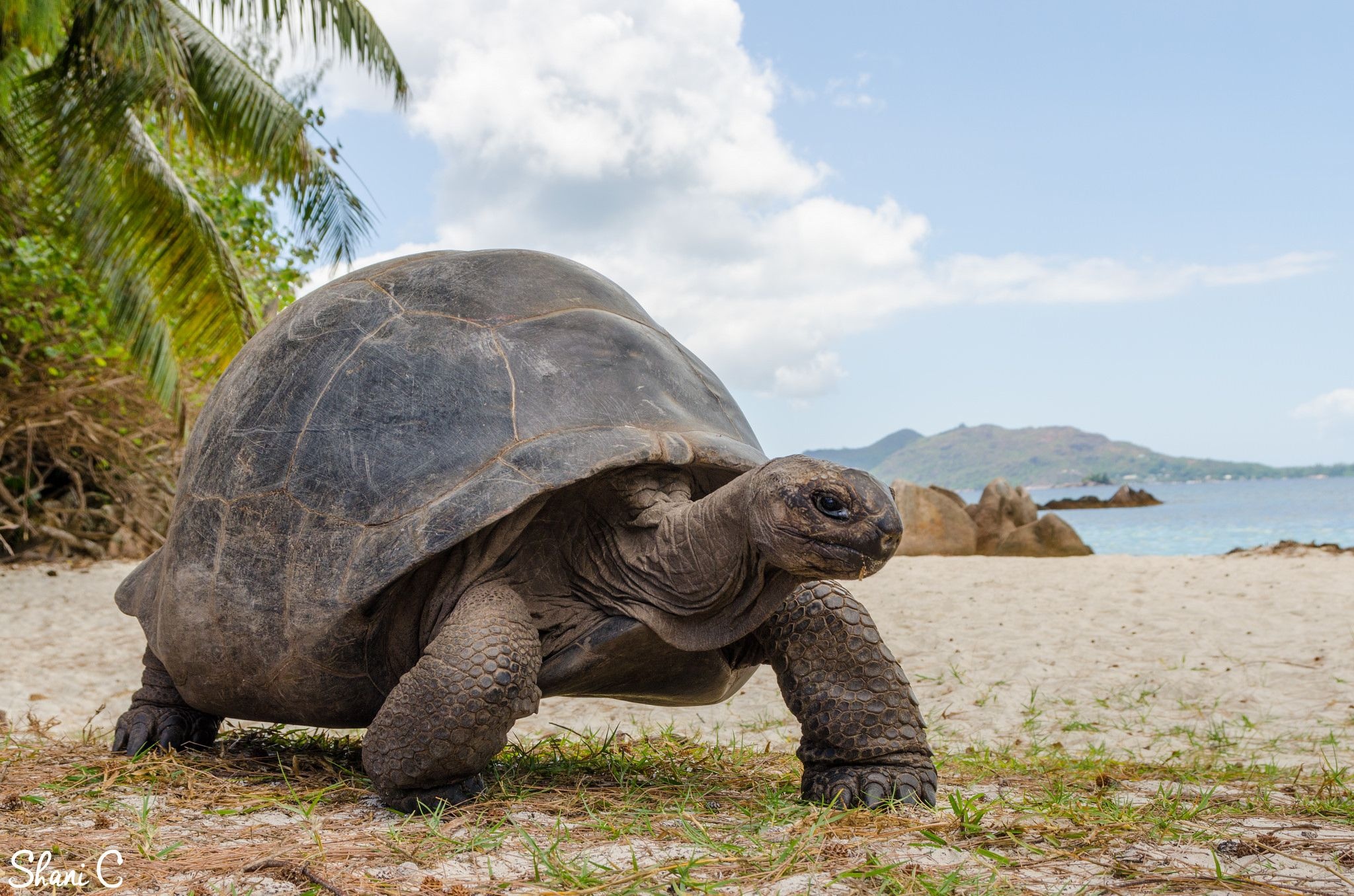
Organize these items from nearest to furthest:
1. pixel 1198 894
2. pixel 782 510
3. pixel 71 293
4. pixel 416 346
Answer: pixel 1198 894 → pixel 782 510 → pixel 416 346 → pixel 71 293

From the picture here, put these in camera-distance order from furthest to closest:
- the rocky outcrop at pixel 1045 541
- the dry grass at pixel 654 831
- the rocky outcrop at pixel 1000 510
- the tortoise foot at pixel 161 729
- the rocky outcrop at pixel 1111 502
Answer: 1. the rocky outcrop at pixel 1111 502
2. the rocky outcrop at pixel 1000 510
3. the rocky outcrop at pixel 1045 541
4. the tortoise foot at pixel 161 729
5. the dry grass at pixel 654 831

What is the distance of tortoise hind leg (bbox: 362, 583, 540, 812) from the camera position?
8.80ft

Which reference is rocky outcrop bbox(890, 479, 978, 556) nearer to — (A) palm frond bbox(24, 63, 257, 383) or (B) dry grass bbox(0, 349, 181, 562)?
(A) palm frond bbox(24, 63, 257, 383)

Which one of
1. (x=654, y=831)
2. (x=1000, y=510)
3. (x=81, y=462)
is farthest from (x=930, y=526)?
(x=654, y=831)

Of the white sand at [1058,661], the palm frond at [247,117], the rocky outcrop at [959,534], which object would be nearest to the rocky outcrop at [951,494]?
the rocky outcrop at [959,534]

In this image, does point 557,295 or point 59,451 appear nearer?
point 557,295

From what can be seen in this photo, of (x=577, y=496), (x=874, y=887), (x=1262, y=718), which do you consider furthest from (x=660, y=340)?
(x=1262, y=718)

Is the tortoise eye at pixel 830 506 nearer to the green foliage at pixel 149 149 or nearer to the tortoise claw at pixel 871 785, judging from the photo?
the tortoise claw at pixel 871 785

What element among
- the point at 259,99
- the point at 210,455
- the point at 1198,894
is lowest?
the point at 1198,894

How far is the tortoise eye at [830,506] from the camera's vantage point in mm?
2451

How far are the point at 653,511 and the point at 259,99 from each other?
11110mm

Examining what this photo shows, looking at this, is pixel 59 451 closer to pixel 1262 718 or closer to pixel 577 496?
pixel 577 496

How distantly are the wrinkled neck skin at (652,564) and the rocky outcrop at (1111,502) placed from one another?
145 ft

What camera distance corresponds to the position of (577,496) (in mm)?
3059
